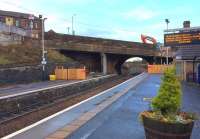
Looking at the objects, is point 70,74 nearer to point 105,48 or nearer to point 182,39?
point 182,39

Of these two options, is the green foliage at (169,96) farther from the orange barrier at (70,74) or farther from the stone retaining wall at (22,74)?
the orange barrier at (70,74)

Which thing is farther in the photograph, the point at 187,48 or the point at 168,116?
the point at 187,48

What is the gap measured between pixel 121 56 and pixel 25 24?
36188 mm

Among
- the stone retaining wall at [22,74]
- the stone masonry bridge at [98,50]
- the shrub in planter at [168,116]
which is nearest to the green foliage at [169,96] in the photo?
the shrub in planter at [168,116]

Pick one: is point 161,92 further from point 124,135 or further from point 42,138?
point 42,138

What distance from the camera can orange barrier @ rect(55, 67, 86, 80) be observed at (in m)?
48.8

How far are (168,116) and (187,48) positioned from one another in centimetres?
2966

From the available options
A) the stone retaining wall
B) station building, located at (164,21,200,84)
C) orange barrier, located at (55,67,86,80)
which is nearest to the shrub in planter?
station building, located at (164,21,200,84)

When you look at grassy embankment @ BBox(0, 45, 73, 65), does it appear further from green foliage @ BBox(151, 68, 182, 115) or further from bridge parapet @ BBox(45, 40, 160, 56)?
green foliage @ BBox(151, 68, 182, 115)

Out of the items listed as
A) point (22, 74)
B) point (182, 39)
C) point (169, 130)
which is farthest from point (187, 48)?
point (169, 130)

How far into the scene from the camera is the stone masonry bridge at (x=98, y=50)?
73.7 meters

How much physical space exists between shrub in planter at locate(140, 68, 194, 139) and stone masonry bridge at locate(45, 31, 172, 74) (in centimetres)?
6596

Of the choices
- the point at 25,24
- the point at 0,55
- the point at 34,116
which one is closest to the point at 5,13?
the point at 25,24

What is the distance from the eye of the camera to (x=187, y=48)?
35.6 metres
